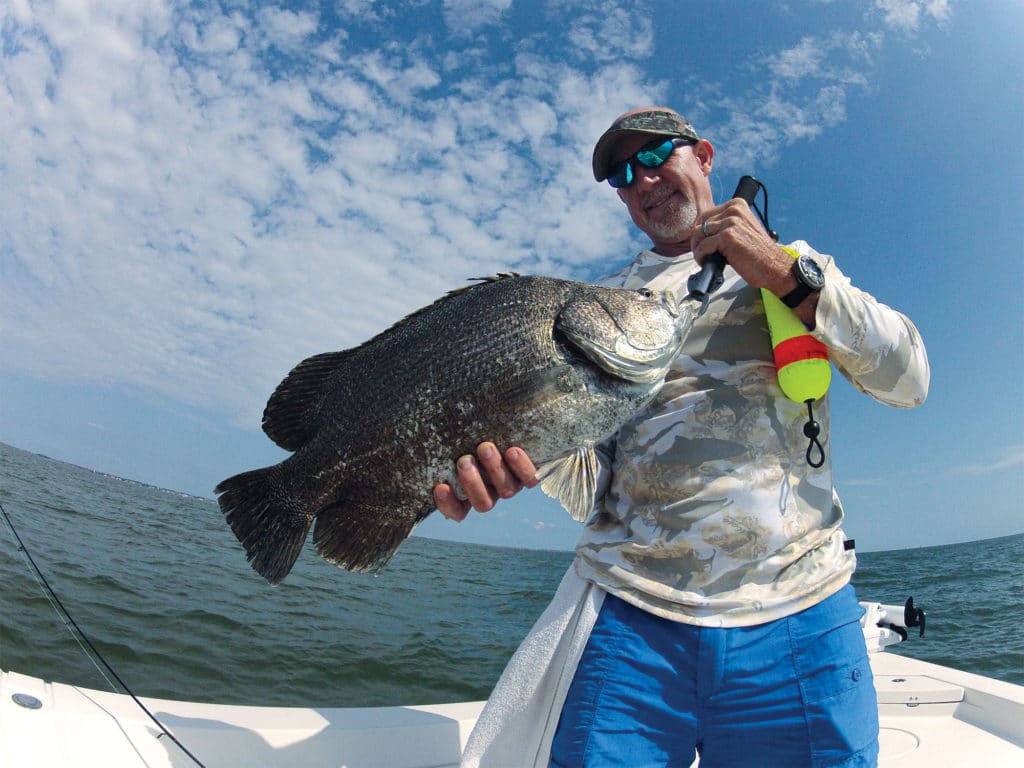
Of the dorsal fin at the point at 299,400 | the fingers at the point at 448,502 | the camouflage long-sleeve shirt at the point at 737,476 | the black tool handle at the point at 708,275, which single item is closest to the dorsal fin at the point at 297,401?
the dorsal fin at the point at 299,400

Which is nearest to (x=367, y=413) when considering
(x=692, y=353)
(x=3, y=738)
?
(x=692, y=353)

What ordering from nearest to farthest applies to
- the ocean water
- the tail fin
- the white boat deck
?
the tail fin < the white boat deck < the ocean water

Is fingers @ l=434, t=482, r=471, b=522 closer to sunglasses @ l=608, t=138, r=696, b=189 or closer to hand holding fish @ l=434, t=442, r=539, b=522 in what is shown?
hand holding fish @ l=434, t=442, r=539, b=522

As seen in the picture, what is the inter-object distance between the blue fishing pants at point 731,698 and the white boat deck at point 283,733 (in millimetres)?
1749

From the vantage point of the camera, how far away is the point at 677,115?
2.58 m

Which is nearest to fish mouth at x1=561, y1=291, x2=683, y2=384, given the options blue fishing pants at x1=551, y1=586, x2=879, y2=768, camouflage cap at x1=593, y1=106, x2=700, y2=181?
blue fishing pants at x1=551, y1=586, x2=879, y2=768

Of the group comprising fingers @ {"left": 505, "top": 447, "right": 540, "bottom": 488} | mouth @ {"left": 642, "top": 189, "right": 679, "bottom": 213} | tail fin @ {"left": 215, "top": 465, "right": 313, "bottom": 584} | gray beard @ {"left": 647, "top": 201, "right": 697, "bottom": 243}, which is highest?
mouth @ {"left": 642, "top": 189, "right": 679, "bottom": 213}

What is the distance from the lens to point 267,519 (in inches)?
87.1

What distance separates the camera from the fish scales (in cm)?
199

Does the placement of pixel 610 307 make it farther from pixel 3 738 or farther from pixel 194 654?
pixel 194 654

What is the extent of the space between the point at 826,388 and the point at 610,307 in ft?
2.52

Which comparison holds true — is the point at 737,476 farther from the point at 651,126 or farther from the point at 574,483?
the point at 651,126

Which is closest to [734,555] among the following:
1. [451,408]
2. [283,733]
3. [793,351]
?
[793,351]

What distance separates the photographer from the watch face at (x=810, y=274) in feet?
6.23
